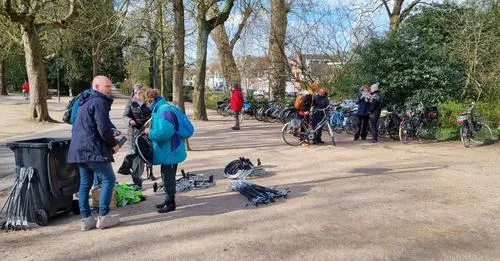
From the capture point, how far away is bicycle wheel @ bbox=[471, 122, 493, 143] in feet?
40.7

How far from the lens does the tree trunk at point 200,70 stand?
1797cm

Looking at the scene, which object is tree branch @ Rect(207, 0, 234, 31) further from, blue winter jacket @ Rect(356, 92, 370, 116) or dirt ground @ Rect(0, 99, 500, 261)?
dirt ground @ Rect(0, 99, 500, 261)

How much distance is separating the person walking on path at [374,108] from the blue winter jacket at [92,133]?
30.8ft

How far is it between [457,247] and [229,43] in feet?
76.7

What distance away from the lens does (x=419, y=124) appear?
13.2m

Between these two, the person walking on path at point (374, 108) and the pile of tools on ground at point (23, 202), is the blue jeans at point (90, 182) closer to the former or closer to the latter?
the pile of tools on ground at point (23, 202)

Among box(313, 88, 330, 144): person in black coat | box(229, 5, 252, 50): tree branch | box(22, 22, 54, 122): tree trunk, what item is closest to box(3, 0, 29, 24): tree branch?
box(22, 22, 54, 122): tree trunk

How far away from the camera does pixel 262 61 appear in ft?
79.6

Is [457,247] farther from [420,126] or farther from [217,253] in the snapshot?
[420,126]

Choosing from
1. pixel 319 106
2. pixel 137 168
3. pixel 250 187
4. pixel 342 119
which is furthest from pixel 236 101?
pixel 250 187

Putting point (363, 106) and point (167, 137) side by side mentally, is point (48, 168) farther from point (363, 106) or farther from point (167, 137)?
point (363, 106)

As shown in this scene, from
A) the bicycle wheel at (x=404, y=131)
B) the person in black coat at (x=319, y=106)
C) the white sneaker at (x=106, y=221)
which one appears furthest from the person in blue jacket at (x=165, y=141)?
the bicycle wheel at (x=404, y=131)

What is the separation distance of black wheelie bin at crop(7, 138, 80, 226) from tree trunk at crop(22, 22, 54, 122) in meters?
13.3

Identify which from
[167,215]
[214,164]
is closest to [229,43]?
[214,164]
